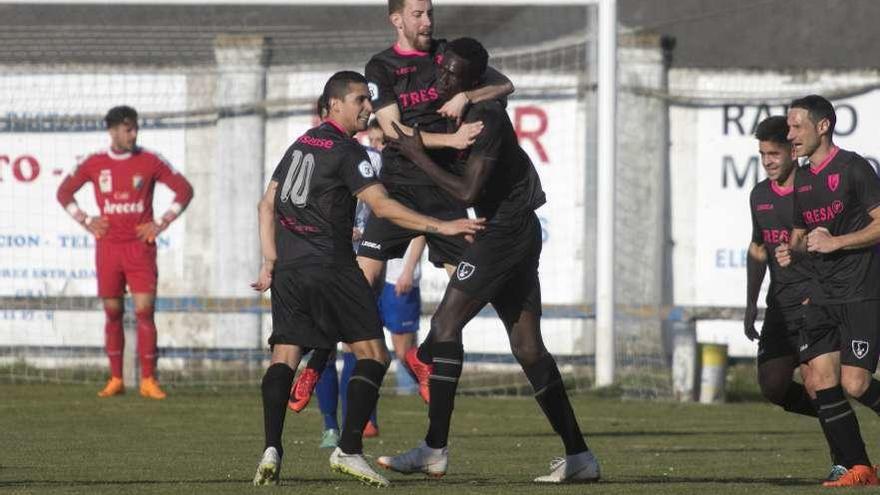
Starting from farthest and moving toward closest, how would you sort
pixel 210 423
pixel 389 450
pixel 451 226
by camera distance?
pixel 210 423
pixel 389 450
pixel 451 226

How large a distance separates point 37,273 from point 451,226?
12238 millimetres

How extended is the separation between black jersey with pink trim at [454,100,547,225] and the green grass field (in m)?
1.40

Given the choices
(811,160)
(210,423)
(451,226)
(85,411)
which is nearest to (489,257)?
(451,226)

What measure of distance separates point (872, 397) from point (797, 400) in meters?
0.91

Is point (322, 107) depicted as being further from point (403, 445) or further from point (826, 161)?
point (403, 445)

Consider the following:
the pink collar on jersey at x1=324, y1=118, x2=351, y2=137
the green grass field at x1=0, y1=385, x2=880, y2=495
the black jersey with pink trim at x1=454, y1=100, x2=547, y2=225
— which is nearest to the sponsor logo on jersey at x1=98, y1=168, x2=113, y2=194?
the green grass field at x1=0, y1=385, x2=880, y2=495

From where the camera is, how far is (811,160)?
943 centimetres

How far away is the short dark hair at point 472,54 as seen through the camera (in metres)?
9.16

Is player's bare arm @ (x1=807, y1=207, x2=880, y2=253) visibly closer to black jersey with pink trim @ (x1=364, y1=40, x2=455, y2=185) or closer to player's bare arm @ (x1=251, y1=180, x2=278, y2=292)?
black jersey with pink trim @ (x1=364, y1=40, x2=455, y2=185)

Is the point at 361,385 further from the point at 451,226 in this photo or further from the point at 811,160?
the point at 811,160

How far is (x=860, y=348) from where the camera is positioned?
9227mm

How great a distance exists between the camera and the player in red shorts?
16.5 m

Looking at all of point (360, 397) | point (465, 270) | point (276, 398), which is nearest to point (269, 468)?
point (276, 398)

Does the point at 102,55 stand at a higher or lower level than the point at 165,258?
higher
